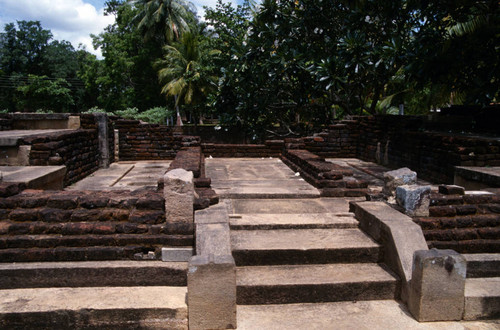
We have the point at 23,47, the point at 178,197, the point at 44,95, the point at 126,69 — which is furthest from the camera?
the point at 23,47

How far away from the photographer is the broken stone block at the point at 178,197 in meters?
3.87

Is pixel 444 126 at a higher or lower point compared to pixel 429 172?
higher

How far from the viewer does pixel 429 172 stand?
753 centimetres

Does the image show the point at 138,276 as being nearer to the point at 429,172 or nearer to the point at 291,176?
the point at 291,176

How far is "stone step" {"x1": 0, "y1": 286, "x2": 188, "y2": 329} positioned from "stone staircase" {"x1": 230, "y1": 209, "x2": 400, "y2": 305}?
1.99ft

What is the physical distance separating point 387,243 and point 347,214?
0.90 metres

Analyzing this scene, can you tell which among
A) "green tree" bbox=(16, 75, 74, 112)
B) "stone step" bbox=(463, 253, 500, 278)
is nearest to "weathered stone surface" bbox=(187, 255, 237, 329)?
"stone step" bbox=(463, 253, 500, 278)

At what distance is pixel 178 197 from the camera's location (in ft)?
12.7

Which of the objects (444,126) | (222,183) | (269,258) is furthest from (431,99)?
(269,258)

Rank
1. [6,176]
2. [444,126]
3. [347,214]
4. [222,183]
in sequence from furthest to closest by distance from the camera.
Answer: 1. [444,126]
2. [222,183]
3. [6,176]
4. [347,214]

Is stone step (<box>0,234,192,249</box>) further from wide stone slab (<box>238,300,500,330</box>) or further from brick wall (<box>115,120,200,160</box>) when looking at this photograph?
brick wall (<box>115,120,200,160</box>)

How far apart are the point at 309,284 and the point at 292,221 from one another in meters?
1.04

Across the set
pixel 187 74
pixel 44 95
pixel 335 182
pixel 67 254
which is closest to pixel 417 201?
pixel 335 182

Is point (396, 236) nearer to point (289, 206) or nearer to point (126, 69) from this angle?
point (289, 206)
